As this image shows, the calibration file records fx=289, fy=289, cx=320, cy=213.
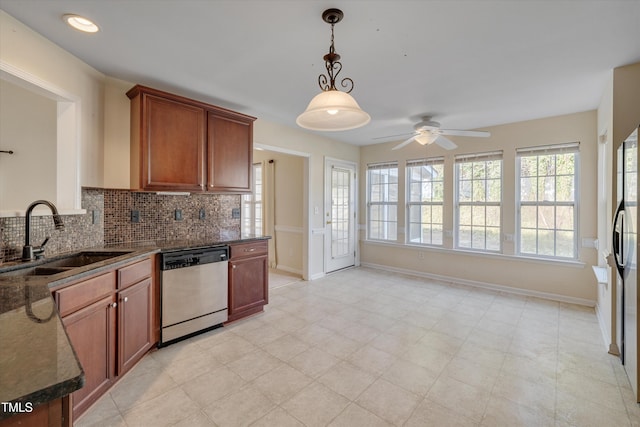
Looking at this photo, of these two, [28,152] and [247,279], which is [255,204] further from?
[28,152]

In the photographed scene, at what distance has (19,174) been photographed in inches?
98.2

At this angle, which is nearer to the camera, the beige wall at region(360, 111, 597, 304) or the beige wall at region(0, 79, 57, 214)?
the beige wall at region(0, 79, 57, 214)

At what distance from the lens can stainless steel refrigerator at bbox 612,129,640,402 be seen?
75.6 inches

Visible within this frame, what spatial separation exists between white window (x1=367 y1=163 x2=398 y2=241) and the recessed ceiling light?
4695 mm

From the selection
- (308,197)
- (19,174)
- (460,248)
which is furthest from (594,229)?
(19,174)

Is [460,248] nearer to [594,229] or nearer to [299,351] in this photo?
[594,229]

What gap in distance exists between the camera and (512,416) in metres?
1.83

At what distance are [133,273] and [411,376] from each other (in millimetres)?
2324

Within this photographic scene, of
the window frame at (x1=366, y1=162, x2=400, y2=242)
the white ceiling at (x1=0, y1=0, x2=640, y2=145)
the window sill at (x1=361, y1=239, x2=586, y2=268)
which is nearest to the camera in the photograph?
the white ceiling at (x1=0, y1=0, x2=640, y2=145)

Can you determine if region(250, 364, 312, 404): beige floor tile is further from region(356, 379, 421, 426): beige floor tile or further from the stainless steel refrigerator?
the stainless steel refrigerator

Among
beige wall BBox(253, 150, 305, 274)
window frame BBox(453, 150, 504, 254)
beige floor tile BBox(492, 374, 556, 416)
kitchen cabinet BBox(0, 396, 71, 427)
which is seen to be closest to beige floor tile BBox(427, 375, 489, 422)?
beige floor tile BBox(492, 374, 556, 416)

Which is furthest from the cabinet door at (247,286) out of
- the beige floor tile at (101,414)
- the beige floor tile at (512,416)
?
the beige floor tile at (512,416)

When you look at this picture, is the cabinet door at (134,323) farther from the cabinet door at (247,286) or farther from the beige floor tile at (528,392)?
the beige floor tile at (528,392)

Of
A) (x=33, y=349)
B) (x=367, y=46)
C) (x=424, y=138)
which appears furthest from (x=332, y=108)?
(x=424, y=138)
